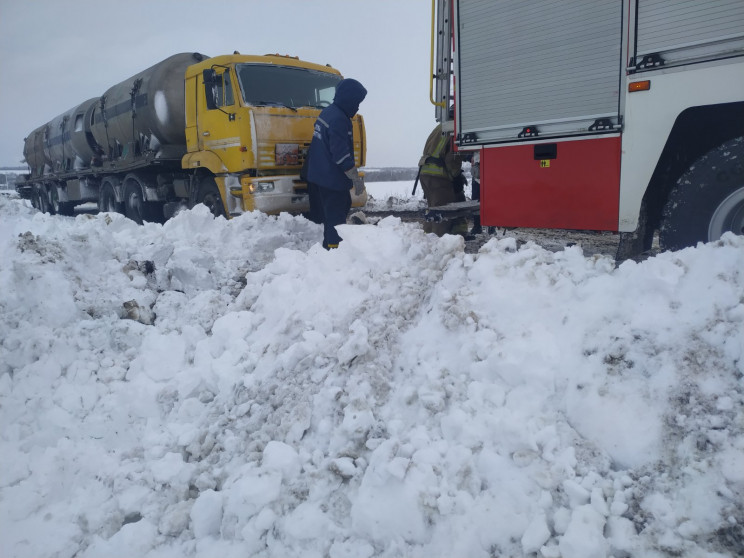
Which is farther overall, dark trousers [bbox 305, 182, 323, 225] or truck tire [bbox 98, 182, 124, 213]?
truck tire [bbox 98, 182, 124, 213]

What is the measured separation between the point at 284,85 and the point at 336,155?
2.52 metres

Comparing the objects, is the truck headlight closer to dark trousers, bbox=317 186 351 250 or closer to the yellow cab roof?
dark trousers, bbox=317 186 351 250

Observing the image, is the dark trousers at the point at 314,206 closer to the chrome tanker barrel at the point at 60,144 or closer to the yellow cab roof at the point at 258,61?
the yellow cab roof at the point at 258,61

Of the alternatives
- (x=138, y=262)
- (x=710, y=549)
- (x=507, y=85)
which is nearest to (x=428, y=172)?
(x=507, y=85)

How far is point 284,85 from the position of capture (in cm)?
827

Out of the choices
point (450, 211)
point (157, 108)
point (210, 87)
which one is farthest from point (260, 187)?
point (157, 108)

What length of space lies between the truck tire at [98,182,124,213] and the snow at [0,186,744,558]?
8698 millimetres

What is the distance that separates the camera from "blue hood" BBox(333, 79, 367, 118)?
6.58m

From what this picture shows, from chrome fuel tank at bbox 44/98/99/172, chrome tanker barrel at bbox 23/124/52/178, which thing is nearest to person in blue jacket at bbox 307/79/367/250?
chrome fuel tank at bbox 44/98/99/172

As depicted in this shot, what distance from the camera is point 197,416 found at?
336 cm

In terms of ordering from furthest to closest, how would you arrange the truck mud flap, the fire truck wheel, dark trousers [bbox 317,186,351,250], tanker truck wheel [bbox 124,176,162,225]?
tanker truck wheel [bbox 124,176,162,225] < the fire truck wheel < dark trousers [bbox 317,186,351,250] < the truck mud flap

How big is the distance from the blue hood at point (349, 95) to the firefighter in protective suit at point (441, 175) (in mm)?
1223

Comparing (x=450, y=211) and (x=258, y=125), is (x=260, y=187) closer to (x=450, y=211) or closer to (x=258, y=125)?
(x=258, y=125)

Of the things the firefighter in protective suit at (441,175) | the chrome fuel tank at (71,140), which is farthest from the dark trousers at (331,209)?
the chrome fuel tank at (71,140)
